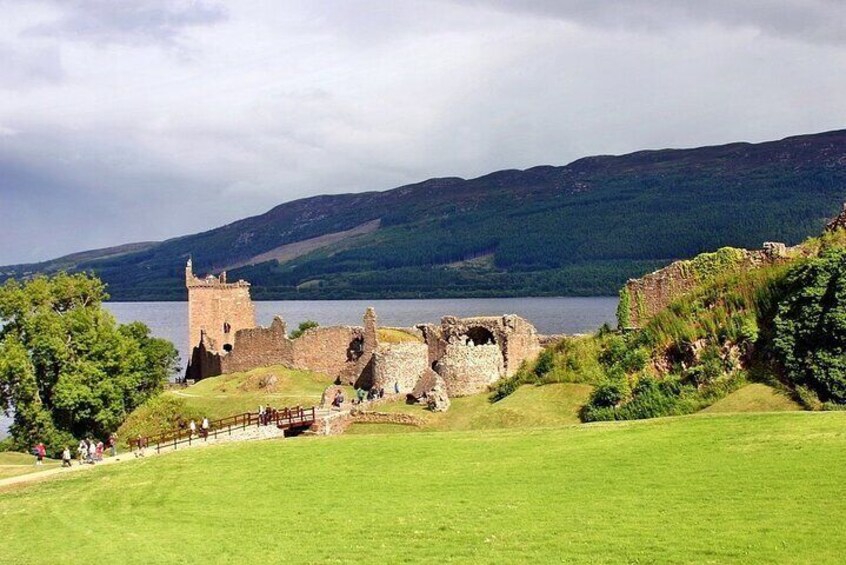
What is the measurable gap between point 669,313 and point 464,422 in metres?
9.98

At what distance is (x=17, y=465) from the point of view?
40375 mm

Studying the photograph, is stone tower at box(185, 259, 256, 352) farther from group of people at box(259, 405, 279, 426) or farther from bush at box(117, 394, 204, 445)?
group of people at box(259, 405, 279, 426)

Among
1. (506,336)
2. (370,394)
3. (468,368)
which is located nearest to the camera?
(468,368)

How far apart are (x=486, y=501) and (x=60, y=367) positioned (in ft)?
119

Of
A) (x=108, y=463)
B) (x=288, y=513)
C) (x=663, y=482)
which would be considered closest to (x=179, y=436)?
(x=108, y=463)

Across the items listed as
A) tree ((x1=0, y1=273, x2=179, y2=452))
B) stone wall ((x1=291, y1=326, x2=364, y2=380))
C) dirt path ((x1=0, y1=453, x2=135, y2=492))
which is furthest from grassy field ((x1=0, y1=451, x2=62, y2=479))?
stone wall ((x1=291, y1=326, x2=364, y2=380))

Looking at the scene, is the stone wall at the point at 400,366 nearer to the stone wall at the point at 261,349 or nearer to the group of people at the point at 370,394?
the group of people at the point at 370,394

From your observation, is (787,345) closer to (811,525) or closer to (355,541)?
(811,525)

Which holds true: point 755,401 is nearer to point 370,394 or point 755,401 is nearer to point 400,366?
point 370,394

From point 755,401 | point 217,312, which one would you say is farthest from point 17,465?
point 217,312

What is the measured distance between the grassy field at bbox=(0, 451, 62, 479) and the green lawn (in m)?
5.10

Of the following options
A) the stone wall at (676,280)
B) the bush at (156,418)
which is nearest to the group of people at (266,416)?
the bush at (156,418)

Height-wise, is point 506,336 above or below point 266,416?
above

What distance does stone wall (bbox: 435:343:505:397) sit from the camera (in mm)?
51625
